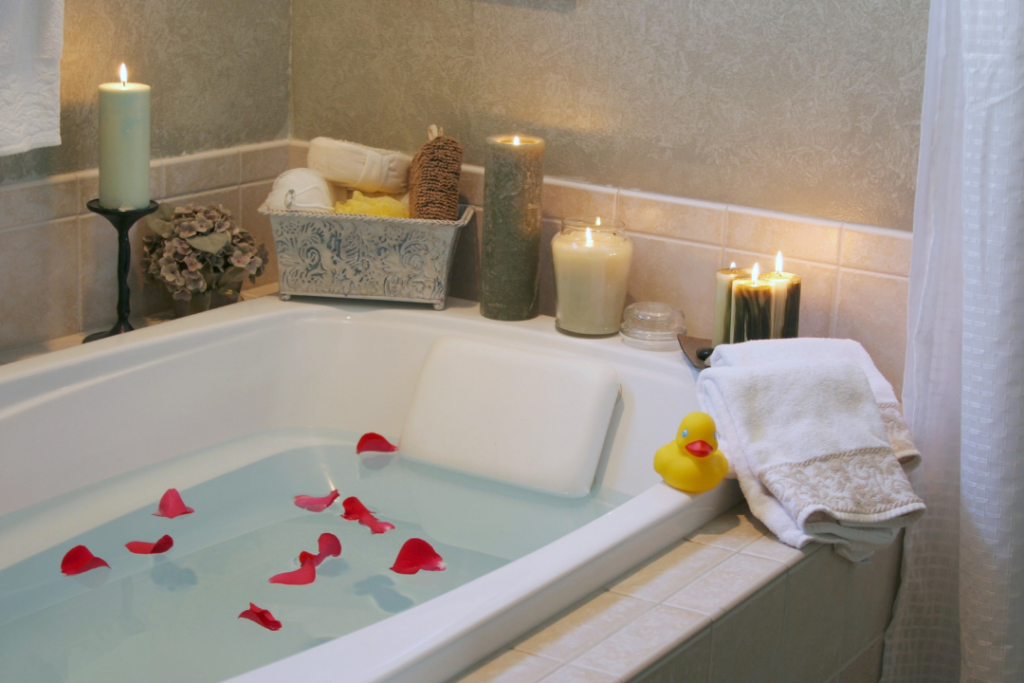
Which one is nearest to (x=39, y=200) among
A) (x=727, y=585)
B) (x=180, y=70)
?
(x=180, y=70)

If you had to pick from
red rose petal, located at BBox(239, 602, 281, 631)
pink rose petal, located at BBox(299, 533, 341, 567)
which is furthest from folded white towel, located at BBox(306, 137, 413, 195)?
red rose petal, located at BBox(239, 602, 281, 631)

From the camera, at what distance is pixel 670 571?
1189 mm

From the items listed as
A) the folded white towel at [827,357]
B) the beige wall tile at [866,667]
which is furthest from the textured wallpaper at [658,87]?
the beige wall tile at [866,667]

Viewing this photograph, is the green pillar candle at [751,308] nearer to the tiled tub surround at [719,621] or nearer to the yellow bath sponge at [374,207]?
the tiled tub surround at [719,621]

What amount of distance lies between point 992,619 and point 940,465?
8.2 inches

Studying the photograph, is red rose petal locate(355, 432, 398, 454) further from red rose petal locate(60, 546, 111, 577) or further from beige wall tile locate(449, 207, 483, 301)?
red rose petal locate(60, 546, 111, 577)

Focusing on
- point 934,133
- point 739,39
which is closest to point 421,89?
point 739,39

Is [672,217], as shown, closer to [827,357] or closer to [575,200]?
[575,200]

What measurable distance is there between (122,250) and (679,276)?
34.8 inches

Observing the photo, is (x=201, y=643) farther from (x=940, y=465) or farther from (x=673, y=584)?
(x=940, y=465)

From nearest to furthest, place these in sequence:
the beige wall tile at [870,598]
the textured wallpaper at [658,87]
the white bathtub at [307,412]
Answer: the white bathtub at [307,412] < the beige wall tile at [870,598] < the textured wallpaper at [658,87]

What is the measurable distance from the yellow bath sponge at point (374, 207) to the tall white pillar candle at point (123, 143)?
33 cm

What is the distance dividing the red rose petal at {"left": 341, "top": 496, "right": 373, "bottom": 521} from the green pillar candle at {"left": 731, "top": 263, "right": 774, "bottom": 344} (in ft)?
1.96

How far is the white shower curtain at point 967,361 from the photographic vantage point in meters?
1.25
